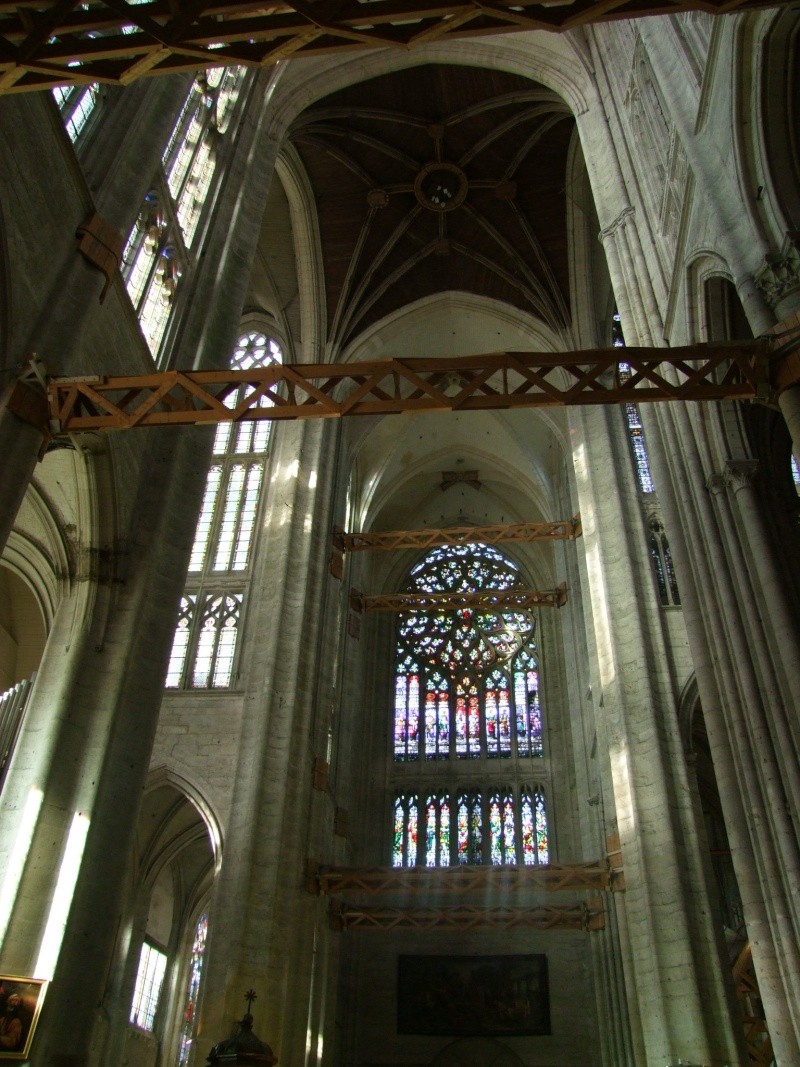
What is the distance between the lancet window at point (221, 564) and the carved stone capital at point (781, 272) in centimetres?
1134

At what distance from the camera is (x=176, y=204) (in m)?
12.4

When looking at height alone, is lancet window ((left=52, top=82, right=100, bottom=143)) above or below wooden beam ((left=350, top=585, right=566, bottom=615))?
below

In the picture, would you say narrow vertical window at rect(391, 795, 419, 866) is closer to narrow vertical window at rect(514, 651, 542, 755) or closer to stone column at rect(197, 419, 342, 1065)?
narrow vertical window at rect(514, 651, 542, 755)

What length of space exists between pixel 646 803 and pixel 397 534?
31.6 feet

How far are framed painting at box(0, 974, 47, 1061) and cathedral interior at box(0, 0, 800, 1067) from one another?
0.04 meters

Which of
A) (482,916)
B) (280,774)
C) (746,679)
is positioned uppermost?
(280,774)

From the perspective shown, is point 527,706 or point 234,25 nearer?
point 234,25

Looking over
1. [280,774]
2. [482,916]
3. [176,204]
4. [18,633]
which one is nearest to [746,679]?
[280,774]

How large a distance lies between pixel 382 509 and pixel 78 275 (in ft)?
68.5

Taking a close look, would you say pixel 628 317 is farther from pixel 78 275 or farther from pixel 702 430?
pixel 78 275

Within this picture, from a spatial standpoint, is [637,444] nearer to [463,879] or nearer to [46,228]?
[463,879]

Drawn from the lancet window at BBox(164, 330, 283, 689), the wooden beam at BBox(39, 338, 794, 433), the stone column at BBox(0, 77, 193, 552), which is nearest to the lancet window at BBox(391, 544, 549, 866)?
the lancet window at BBox(164, 330, 283, 689)

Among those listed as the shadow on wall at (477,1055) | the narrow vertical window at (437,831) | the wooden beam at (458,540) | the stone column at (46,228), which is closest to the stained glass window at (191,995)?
the shadow on wall at (477,1055)

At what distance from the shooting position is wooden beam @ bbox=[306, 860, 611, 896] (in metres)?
16.2
